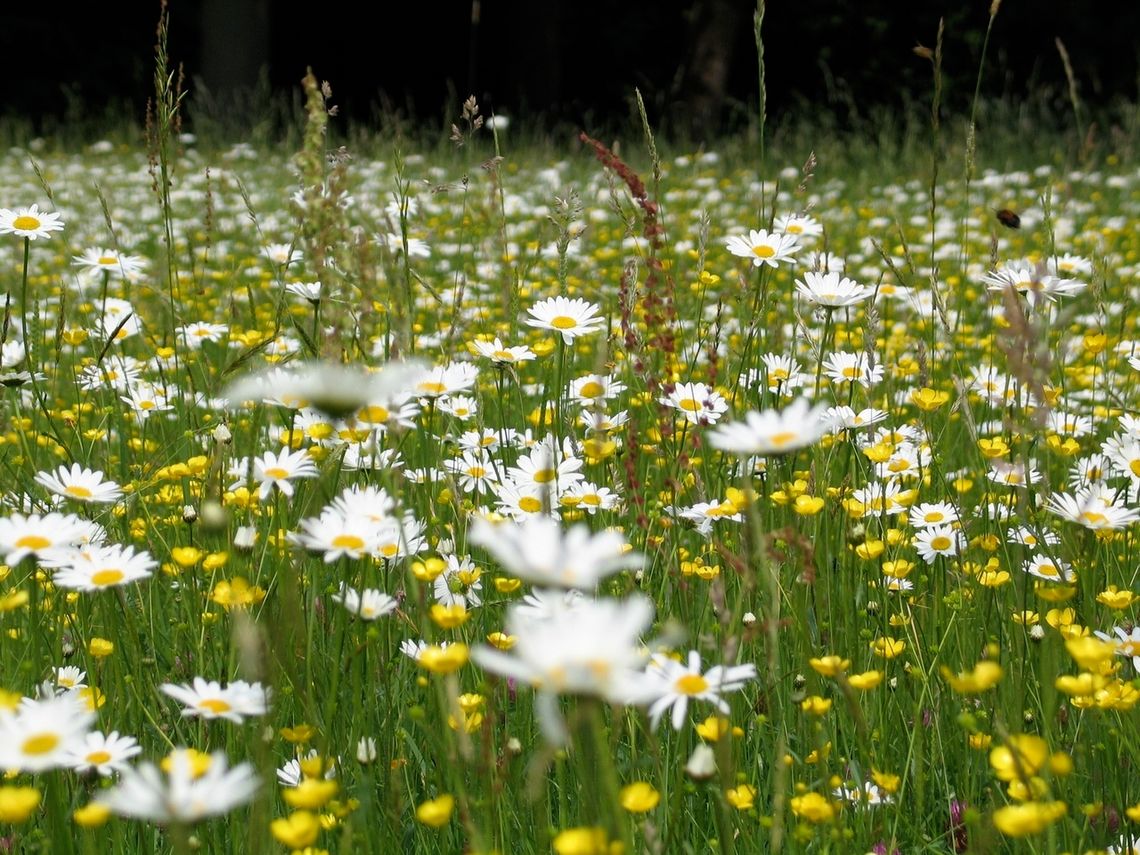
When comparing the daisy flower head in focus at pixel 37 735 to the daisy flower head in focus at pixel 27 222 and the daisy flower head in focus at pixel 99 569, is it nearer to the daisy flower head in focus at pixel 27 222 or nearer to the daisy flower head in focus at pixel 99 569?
the daisy flower head in focus at pixel 99 569

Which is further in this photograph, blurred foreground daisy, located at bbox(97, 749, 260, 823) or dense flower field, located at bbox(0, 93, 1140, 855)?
dense flower field, located at bbox(0, 93, 1140, 855)

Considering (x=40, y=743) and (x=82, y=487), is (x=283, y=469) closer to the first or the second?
(x=82, y=487)

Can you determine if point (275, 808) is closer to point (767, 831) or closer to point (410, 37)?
point (767, 831)

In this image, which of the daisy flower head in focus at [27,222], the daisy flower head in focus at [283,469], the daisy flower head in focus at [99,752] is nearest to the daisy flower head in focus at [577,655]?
the daisy flower head in focus at [99,752]

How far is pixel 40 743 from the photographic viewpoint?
0.82m

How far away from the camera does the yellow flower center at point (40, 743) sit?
0.82m

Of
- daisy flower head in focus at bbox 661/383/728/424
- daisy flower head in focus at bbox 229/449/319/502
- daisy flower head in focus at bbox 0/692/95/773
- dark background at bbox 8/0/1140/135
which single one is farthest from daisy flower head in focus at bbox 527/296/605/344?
dark background at bbox 8/0/1140/135

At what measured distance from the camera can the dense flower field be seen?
963mm

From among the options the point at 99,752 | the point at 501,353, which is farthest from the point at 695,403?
the point at 99,752

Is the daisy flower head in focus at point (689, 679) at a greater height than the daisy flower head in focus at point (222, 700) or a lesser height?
greater

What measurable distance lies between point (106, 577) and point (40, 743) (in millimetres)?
384

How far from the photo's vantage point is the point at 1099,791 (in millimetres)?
1366

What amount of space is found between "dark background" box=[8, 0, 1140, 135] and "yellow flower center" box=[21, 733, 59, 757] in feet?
35.8

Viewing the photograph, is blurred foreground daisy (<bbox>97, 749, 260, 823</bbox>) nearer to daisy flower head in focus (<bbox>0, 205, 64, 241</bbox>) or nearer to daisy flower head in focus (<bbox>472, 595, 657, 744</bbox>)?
daisy flower head in focus (<bbox>472, 595, 657, 744</bbox>)
